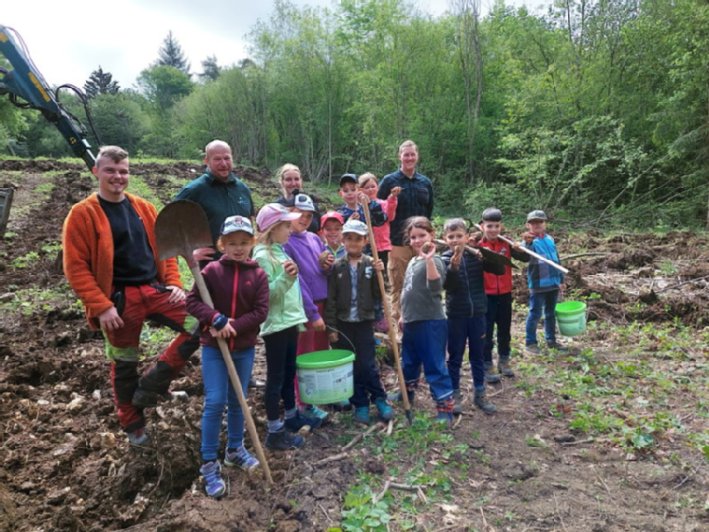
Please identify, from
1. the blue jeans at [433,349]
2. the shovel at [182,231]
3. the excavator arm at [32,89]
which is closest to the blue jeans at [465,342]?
the blue jeans at [433,349]

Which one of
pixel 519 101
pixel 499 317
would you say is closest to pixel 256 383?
pixel 499 317

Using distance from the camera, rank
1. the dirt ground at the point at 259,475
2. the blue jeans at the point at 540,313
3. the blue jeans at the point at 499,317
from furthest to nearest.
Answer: the blue jeans at the point at 540,313
the blue jeans at the point at 499,317
the dirt ground at the point at 259,475

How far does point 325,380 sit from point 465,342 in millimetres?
1488

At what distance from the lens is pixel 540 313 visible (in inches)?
217

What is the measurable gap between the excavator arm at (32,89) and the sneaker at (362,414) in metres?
4.78

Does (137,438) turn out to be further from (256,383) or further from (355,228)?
(355,228)

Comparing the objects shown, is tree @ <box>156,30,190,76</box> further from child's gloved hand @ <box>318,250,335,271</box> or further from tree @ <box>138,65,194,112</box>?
child's gloved hand @ <box>318,250,335,271</box>

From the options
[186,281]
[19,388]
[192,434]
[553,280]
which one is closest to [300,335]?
[192,434]

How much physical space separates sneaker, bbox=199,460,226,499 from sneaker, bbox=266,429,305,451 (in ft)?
1.57

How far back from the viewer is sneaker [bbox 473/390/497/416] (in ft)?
13.4

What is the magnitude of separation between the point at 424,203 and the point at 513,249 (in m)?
1.16

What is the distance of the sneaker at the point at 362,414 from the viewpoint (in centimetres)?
374

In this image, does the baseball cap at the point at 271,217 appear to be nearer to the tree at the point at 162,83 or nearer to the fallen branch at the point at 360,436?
the fallen branch at the point at 360,436

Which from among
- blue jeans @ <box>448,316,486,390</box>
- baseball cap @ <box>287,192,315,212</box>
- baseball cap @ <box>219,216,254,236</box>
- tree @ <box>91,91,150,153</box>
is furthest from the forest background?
tree @ <box>91,91,150,153</box>
